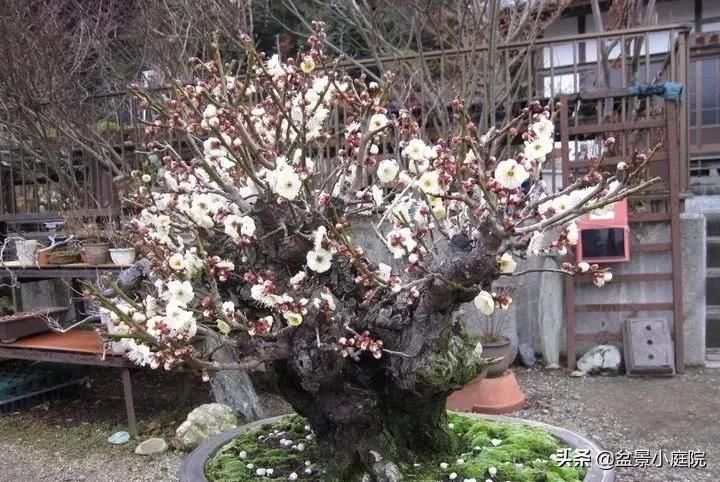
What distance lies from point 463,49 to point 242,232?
4.15m

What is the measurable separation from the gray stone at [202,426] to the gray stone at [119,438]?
0.42 m

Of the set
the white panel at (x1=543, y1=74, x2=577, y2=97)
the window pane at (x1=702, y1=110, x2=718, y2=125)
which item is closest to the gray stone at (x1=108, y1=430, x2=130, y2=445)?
the white panel at (x1=543, y1=74, x2=577, y2=97)

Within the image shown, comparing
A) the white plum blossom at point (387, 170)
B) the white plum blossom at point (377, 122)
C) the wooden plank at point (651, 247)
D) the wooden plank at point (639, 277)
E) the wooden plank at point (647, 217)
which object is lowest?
the wooden plank at point (639, 277)

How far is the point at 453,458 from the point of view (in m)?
2.15

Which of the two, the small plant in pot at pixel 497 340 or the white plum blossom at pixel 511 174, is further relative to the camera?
the small plant in pot at pixel 497 340

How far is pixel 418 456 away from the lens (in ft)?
7.07

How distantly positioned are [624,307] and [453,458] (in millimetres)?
3396

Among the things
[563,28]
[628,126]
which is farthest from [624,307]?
[563,28]

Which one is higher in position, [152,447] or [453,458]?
[453,458]

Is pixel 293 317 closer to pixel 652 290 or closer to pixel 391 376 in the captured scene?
pixel 391 376

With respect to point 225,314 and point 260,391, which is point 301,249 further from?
point 260,391

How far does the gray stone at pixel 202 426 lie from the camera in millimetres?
3873

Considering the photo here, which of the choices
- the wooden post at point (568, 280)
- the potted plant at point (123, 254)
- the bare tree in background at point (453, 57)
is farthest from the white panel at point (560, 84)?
the potted plant at point (123, 254)

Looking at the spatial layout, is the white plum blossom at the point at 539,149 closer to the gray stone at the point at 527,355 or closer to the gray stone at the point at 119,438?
the gray stone at the point at 119,438
